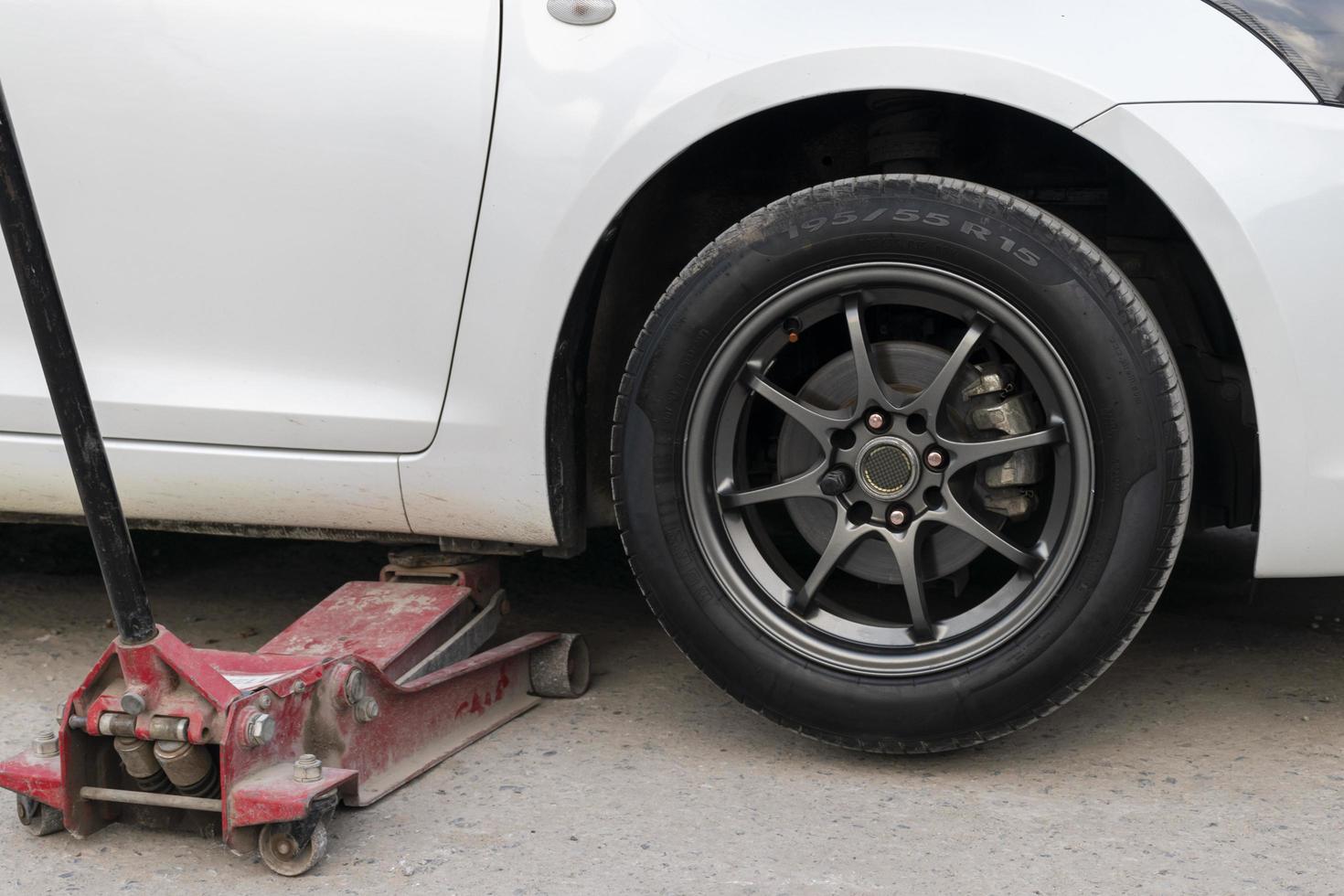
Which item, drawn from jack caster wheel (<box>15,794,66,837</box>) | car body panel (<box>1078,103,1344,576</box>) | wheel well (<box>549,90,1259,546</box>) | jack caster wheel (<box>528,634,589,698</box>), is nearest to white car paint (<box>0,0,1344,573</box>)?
car body panel (<box>1078,103,1344,576</box>)

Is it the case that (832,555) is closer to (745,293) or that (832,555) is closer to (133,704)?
(745,293)

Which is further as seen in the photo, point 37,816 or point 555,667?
point 555,667

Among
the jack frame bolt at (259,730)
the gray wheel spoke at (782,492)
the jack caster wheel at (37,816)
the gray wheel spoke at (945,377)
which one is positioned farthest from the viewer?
the gray wheel spoke at (782,492)

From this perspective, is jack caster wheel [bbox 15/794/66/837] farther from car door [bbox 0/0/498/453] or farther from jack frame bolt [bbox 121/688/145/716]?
car door [bbox 0/0/498/453]

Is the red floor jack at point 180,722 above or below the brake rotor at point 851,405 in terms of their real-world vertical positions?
below

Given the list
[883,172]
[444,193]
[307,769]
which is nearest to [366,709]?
[307,769]

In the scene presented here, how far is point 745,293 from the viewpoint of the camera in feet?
6.79

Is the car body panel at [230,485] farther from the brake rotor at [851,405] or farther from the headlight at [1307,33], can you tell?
the headlight at [1307,33]

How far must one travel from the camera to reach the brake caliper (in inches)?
82.0

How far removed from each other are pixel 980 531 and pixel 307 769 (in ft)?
3.49

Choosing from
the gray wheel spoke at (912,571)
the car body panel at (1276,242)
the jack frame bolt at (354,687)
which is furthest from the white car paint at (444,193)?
the gray wheel spoke at (912,571)

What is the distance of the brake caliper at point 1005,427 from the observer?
2.08 metres

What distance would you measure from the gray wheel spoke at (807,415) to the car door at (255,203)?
0.54 m

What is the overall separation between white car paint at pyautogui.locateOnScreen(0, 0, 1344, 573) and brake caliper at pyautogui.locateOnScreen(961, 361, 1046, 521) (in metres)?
0.35
